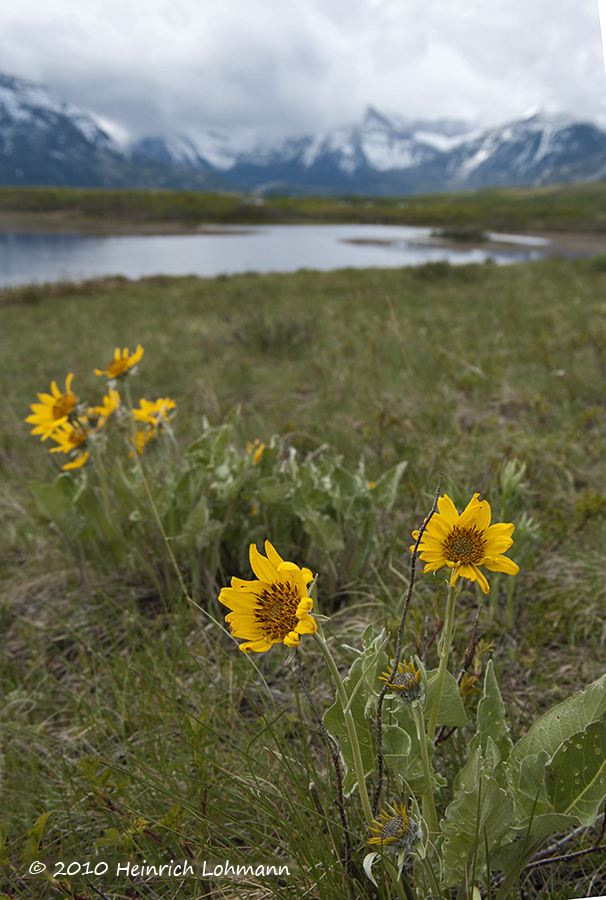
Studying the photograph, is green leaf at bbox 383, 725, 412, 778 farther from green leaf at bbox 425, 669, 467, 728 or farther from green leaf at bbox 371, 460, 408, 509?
green leaf at bbox 371, 460, 408, 509

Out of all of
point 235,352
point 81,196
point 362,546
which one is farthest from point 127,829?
point 81,196

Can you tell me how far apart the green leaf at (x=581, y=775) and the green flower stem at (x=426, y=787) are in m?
0.20

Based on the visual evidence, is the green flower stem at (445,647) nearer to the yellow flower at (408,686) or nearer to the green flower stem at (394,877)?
the yellow flower at (408,686)

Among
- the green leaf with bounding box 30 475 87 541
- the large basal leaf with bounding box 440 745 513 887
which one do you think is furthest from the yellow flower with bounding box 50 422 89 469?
the large basal leaf with bounding box 440 745 513 887

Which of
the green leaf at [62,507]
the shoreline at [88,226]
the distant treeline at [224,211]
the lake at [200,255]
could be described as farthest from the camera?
the distant treeline at [224,211]

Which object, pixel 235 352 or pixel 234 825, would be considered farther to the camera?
pixel 235 352

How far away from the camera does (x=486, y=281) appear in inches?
387

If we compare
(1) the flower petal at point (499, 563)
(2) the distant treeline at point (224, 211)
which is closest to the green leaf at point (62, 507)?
(1) the flower petal at point (499, 563)

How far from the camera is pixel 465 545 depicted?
76 centimetres

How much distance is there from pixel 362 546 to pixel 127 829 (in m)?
1.21

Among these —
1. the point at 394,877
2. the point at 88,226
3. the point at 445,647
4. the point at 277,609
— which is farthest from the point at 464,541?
the point at 88,226

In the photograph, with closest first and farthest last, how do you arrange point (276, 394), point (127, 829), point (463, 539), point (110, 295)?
point (463, 539) → point (127, 829) → point (276, 394) → point (110, 295)

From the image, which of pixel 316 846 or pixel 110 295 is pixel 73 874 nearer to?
pixel 316 846

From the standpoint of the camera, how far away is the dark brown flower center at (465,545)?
75 cm
